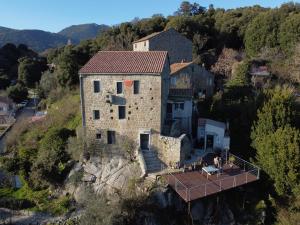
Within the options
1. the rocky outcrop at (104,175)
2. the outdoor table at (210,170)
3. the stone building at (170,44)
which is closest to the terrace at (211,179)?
the outdoor table at (210,170)

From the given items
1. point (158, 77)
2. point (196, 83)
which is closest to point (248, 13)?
point (196, 83)

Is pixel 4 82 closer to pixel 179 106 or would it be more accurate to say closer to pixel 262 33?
pixel 179 106

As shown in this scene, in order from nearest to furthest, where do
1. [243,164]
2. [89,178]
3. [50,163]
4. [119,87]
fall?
[243,164] → [119,87] → [89,178] → [50,163]

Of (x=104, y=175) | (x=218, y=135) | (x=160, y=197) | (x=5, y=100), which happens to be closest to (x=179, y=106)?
(x=218, y=135)

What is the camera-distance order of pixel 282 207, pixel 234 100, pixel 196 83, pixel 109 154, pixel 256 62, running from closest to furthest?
pixel 282 207 → pixel 109 154 → pixel 234 100 → pixel 196 83 → pixel 256 62

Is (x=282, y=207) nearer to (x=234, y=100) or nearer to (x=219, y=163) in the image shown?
(x=219, y=163)

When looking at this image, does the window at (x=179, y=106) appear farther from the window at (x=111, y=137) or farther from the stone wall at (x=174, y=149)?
the window at (x=111, y=137)
